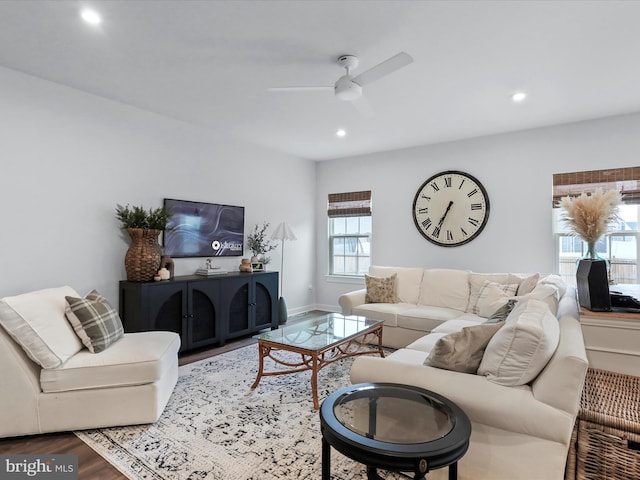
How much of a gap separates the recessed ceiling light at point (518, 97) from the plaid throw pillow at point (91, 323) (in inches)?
161

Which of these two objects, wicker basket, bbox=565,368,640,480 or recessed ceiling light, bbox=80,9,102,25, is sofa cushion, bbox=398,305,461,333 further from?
recessed ceiling light, bbox=80,9,102,25

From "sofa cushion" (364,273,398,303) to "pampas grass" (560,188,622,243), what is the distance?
96.3 inches

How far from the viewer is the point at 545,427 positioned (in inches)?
56.9

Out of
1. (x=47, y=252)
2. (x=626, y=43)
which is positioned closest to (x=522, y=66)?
(x=626, y=43)

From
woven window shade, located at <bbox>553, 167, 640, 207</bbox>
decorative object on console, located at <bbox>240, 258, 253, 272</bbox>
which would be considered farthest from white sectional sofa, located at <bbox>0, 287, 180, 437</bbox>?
woven window shade, located at <bbox>553, 167, 640, 207</bbox>

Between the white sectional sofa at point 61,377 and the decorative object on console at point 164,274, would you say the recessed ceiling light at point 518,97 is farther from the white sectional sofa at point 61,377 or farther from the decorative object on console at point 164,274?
the decorative object on console at point 164,274

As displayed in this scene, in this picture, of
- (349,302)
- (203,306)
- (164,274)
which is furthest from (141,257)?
(349,302)

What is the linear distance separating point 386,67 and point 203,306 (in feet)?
10.1

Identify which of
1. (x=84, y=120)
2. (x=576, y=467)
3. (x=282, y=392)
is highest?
(x=84, y=120)

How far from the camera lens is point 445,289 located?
4.29m

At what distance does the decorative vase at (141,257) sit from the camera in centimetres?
360

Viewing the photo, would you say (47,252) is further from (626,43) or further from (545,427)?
(626,43)

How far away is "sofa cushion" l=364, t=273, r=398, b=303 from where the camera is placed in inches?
174

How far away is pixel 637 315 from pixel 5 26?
4257 millimetres
